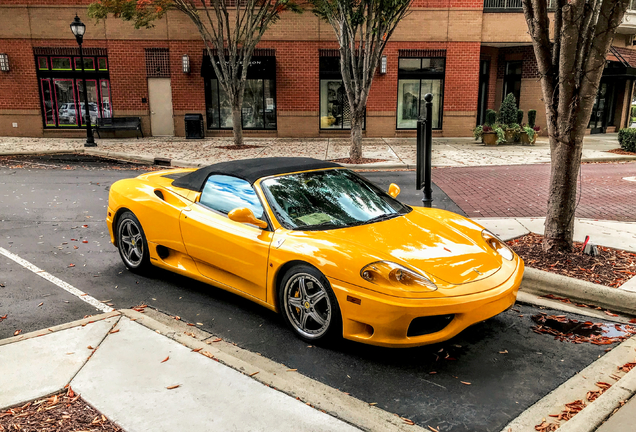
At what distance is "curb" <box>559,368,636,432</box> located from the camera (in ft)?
10.3

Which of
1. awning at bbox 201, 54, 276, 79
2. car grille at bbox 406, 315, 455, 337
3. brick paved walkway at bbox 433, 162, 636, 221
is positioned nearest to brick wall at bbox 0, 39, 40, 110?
awning at bbox 201, 54, 276, 79

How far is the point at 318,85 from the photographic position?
74.7 ft

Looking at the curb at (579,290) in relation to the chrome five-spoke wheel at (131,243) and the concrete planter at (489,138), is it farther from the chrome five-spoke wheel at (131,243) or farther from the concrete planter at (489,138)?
the concrete planter at (489,138)

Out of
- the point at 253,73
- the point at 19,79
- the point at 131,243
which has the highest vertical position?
the point at 253,73

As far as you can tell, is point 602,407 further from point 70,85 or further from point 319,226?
point 70,85

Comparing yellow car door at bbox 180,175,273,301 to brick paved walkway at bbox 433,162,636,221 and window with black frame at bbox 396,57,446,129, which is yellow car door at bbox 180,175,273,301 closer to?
brick paved walkway at bbox 433,162,636,221

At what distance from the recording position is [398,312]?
374cm

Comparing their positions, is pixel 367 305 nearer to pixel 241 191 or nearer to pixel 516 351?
pixel 516 351

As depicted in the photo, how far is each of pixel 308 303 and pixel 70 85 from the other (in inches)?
890

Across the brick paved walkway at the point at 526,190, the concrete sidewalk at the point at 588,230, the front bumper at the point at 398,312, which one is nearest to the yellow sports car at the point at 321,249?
the front bumper at the point at 398,312

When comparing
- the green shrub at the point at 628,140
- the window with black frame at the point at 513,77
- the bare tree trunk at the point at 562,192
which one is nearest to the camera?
the bare tree trunk at the point at 562,192

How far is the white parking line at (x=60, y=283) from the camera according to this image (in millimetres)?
5148

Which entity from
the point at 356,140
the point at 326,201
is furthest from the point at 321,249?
the point at 356,140

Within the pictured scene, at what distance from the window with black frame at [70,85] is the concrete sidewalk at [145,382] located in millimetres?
21009
